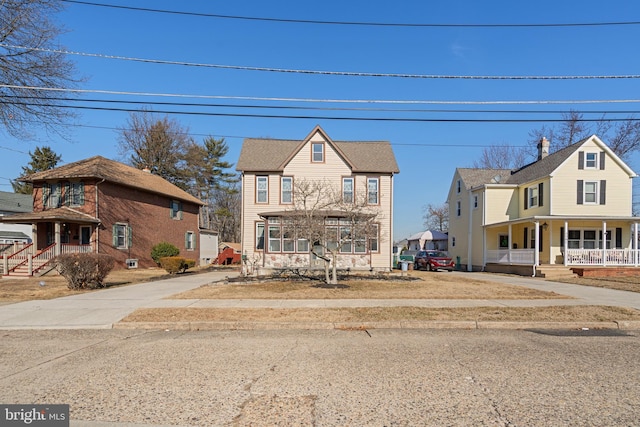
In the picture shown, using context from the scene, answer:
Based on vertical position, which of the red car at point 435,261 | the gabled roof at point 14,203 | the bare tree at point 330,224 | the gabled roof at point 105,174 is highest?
the gabled roof at point 105,174

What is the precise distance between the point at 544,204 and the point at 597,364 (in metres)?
23.3

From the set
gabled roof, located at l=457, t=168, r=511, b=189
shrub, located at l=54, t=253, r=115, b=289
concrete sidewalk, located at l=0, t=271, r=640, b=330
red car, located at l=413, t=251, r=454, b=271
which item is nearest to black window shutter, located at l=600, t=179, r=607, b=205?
gabled roof, located at l=457, t=168, r=511, b=189

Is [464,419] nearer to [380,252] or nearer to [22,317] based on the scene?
[22,317]

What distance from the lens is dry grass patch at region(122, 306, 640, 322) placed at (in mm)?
8867

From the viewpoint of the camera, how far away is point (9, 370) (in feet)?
18.4

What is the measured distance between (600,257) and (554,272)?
3.66 metres

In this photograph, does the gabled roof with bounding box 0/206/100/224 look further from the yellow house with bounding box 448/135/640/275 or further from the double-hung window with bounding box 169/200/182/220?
the yellow house with bounding box 448/135/640/275

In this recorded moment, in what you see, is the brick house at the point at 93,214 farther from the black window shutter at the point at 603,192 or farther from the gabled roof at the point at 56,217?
the black window shutter at the point at 603,192

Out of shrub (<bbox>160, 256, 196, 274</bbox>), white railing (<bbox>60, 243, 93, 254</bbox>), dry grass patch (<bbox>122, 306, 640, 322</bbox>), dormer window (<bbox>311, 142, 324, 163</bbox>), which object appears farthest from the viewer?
white railing (<bbox>60, 243, 93, 254</bbox>)

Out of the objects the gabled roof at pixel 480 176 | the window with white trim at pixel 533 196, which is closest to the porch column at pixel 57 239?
the gabled roof at pixel 480 176

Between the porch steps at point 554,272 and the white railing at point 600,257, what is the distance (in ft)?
3.41

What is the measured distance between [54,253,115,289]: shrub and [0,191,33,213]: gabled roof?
102 feet

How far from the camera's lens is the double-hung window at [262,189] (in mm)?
23953

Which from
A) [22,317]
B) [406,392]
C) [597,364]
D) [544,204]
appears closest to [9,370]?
[22,317]
